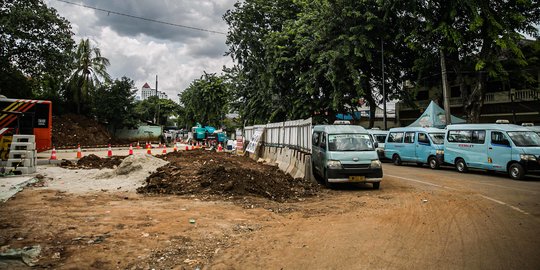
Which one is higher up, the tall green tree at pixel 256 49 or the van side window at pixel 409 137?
the tall green tree at pixel 256 49

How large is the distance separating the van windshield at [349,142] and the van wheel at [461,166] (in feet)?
21.9

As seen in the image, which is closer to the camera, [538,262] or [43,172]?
[538,262]

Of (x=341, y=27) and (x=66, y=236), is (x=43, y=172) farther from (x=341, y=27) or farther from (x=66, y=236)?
(x=341, y=27)

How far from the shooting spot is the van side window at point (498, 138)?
13586 mm

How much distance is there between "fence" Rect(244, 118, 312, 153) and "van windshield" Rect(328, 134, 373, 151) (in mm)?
1159

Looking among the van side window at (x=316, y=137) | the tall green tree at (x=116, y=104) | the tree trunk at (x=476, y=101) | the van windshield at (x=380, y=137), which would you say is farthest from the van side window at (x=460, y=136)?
the tall green tree at (x=116, y=104)

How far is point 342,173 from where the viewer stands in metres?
10.4

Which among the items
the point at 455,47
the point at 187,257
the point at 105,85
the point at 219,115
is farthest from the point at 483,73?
the point at 219,115

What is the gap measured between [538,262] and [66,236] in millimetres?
6332

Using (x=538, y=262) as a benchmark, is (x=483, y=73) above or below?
above

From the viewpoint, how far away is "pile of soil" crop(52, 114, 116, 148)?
104ft

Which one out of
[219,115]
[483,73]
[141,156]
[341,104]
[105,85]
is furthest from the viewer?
[219,115]

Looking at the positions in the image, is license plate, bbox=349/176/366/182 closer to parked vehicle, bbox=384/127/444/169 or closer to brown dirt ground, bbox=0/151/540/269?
brown dirt ground, bbox=0/151/540/269

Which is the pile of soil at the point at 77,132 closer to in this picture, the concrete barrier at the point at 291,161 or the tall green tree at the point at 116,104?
the tall green tree at the point at 116,104
